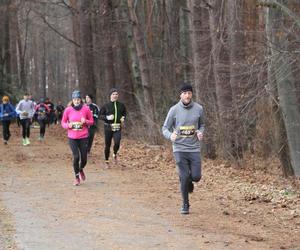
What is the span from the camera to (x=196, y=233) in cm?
877

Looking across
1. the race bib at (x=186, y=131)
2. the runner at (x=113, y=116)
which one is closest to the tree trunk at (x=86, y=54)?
the runner at (x=113, y=116)

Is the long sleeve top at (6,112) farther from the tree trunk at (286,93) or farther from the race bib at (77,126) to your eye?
the tree trunk at (286,93)

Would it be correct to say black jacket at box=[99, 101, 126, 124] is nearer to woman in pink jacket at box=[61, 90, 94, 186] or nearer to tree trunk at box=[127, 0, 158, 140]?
woman in pink jacket at box=[61, 90, 94, 186]

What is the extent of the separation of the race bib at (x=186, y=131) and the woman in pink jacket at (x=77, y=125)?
3.73m

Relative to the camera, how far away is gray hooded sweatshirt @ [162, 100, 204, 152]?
10.1m

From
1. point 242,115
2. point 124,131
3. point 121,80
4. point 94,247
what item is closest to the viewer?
point 94,247

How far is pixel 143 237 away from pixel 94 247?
2.83 feet

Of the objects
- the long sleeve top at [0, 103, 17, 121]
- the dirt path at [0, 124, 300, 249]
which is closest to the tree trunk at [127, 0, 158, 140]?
the long sleeve top at [0, 103, 17, 121]

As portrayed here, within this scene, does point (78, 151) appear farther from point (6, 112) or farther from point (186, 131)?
point (6, 112)

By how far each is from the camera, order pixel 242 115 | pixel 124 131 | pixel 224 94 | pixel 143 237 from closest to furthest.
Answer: pixel 143 237 → pixel 242 115 → pixel 224 94 → pixel 124 131

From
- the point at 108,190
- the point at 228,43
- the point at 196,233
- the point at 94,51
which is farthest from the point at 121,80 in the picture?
the point at 196,233

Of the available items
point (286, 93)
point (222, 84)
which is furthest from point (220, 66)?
point (286, 93)

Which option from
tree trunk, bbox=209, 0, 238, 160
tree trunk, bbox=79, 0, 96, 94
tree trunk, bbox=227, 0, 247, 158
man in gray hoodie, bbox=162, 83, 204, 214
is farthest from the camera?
tree trunk, bbox=79, 0, 96, 94

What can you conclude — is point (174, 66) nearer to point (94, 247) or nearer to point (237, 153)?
point (237, 153)
